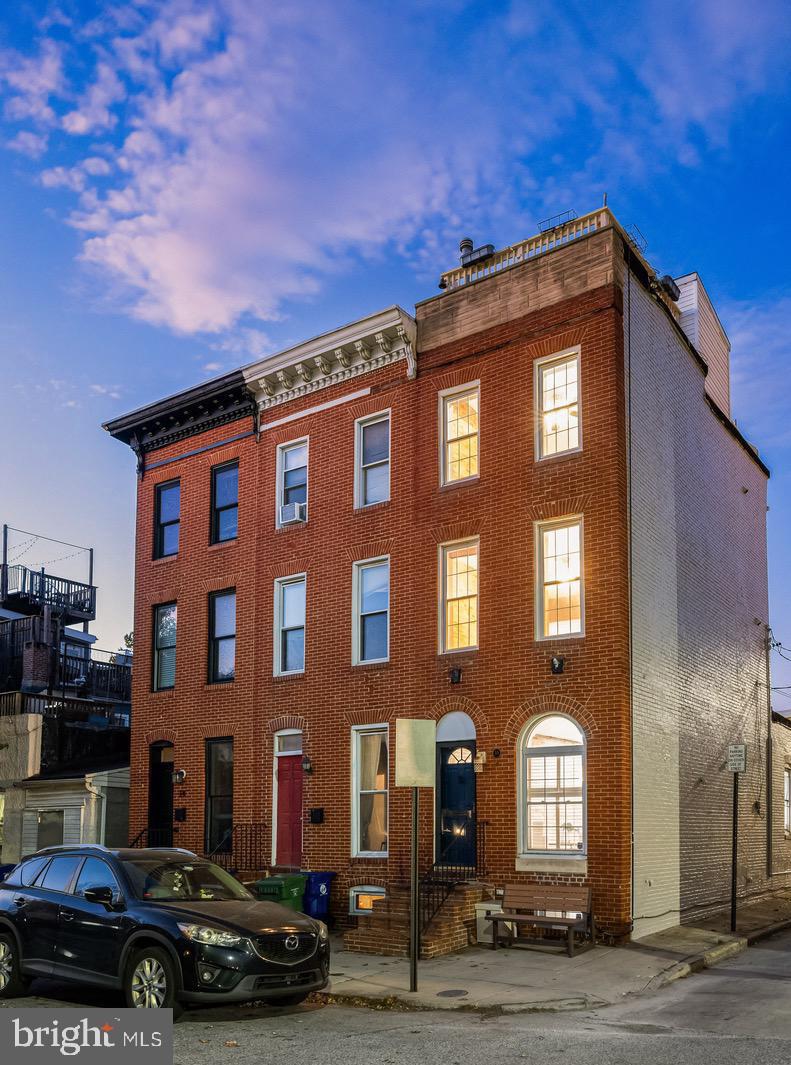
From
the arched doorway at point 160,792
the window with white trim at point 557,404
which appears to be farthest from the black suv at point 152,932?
the arched doorway at point 160,792

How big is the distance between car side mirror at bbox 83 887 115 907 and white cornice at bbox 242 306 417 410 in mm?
12466

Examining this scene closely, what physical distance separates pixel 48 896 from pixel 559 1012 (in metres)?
5.73

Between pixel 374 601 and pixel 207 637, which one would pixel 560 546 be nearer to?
pixel 374 601

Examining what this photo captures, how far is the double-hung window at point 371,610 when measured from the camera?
2155 cm

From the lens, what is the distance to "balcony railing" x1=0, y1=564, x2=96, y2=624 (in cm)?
3941

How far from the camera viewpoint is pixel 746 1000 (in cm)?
1269

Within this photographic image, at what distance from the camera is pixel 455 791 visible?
1964cm

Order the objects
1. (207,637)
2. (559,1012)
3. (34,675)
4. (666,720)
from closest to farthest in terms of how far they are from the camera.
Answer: (559,1012), (666,720), (207,637), (34,675)

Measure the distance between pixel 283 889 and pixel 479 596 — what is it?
20.2 feet

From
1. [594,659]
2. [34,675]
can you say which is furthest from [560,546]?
[34,675]

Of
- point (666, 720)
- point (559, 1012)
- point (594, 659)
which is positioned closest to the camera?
point (559, 1012)

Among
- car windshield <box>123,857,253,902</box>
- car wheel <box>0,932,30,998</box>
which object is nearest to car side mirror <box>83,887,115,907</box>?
car windshield <box>123,857,253,902</box>

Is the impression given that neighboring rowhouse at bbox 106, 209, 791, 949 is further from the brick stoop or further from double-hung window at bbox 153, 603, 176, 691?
the brick stoop

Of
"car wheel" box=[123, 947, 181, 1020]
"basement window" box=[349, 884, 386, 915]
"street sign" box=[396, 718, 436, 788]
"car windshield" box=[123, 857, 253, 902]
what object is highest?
"street sign" box=[396, 718, 436, 788]
